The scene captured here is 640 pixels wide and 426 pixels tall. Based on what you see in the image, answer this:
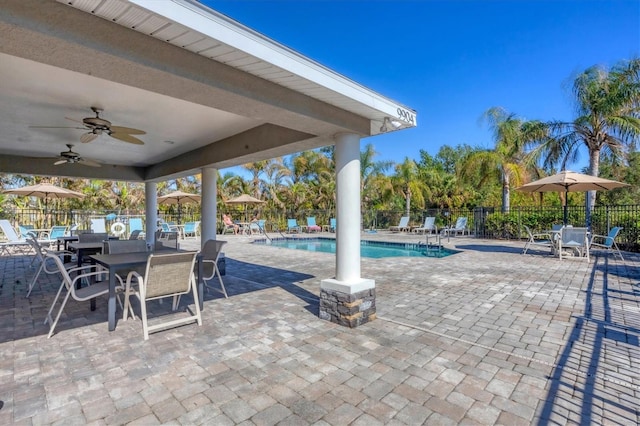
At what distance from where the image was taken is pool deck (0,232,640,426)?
236 cm

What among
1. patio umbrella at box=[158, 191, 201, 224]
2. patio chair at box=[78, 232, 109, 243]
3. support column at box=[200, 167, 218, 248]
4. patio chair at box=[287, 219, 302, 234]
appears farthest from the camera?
patio chair at box=[287, 219, 302, 234]

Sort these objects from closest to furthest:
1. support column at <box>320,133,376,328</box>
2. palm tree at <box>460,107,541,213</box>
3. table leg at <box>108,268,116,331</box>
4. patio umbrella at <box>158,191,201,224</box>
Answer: table leg at <box>108,268,116,331</box> < support column at <box>320,133,376,328</box> < patio umbrella at <box>158,191,201,224</box> < palm tree at <box>460,107,541,213</box>

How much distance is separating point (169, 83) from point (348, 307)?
3.04m

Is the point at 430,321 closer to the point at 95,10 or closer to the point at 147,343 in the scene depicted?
the point at 147,343

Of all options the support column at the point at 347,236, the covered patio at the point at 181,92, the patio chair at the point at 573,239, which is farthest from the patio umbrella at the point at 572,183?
the support column at the point at 347,236

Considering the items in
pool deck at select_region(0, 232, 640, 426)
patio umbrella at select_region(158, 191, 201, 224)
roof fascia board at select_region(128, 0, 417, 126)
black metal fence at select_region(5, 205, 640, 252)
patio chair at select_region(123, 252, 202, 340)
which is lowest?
pool deck at select_region(0, 232, 640, 426)

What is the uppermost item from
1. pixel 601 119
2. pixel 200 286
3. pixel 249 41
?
pixel 601 119

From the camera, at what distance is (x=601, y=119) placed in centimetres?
1173

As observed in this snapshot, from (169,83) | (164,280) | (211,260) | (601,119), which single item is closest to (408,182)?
(601,119)

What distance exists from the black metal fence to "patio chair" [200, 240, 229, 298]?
12.5 meters

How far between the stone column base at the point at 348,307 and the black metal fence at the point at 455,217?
11.7 meters

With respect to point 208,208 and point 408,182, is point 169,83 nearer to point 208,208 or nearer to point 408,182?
point 208,208

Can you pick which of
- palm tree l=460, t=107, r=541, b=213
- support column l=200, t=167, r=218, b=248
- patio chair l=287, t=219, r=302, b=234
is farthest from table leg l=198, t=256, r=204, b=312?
patio chair l=287, t=219, r=302, b=234

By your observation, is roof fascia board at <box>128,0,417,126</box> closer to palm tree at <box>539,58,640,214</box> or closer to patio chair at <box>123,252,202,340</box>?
patio chair at <box>123,252,202,340</box>
